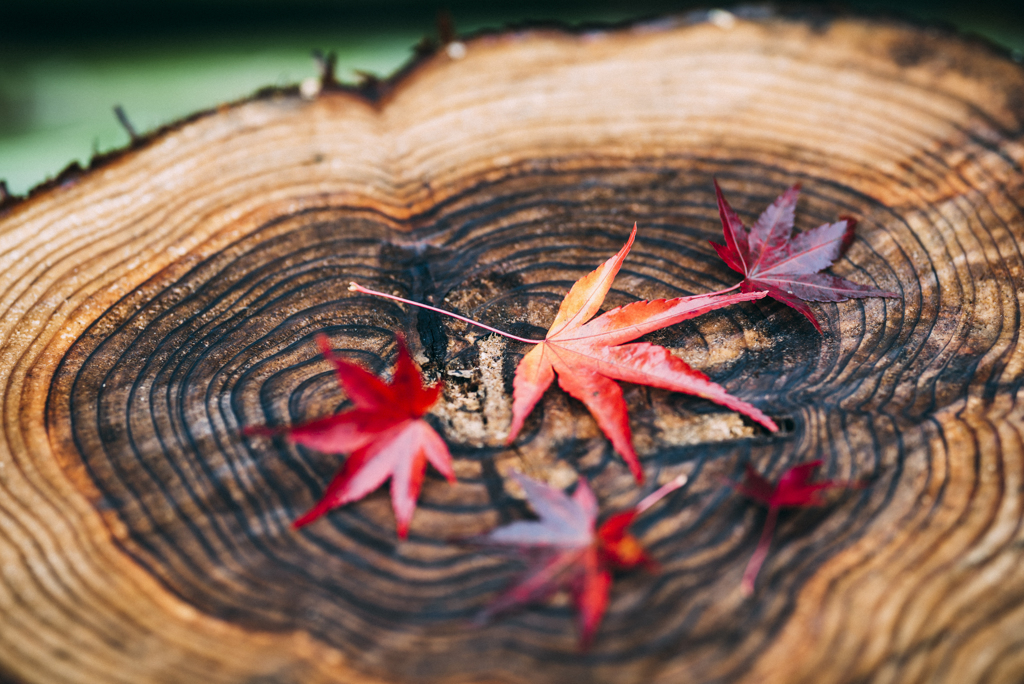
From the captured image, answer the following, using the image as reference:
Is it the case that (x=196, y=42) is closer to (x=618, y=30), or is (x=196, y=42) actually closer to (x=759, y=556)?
(x=618, y=30)

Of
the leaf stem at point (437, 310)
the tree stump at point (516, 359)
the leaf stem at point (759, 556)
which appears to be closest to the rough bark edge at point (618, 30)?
the tree stump at point (516, 359)

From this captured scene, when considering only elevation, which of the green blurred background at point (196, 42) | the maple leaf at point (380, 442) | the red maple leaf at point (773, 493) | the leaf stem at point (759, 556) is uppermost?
the green blurred background at point (196, 42)

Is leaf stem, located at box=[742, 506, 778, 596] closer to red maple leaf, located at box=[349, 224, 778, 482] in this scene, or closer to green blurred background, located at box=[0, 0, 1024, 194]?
red maple leaf, located at box=[349, 224, 778, 482]

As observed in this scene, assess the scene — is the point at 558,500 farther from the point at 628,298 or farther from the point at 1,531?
the point at 1,531

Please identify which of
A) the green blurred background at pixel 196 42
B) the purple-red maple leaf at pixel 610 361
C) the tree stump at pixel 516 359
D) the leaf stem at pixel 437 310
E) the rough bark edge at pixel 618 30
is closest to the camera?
the tree stump at pixel 516 359

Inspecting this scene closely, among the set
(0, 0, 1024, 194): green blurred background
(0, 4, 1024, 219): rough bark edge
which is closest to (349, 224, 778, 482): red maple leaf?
(0, 4, 1024, 219): rough bark edge

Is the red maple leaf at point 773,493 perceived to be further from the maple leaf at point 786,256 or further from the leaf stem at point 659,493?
the maple leaf at point 786,256
